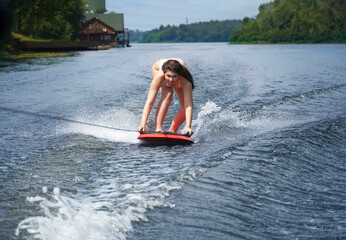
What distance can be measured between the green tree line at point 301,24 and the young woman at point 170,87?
74264 millimetres

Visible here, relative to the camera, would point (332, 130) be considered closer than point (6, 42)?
Yes

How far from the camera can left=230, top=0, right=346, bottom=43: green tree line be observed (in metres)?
82.6

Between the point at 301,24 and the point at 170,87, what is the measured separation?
8770cm

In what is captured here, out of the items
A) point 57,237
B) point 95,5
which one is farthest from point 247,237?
point 95,5

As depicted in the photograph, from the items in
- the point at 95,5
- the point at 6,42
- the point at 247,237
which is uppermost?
the point at 95,5

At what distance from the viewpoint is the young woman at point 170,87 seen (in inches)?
257

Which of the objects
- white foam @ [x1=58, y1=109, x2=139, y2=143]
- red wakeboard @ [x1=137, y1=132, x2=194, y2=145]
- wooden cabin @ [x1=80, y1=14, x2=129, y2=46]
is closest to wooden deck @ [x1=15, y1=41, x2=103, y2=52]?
wooden cabin @ [x1=80, y1=14, x2=129, y2=46]

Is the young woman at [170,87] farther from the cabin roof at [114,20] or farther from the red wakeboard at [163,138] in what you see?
the cabin roof at [114,20]

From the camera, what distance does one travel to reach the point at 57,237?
334 centimetres

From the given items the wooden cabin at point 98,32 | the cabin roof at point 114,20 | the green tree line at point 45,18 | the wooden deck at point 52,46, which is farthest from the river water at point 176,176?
the cabin roof at point 114,20

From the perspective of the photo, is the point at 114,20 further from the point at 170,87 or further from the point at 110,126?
the point at 170,87

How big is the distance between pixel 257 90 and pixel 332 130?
6.57m

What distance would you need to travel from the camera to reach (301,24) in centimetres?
8925

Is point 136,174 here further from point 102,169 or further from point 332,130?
point 332,130
